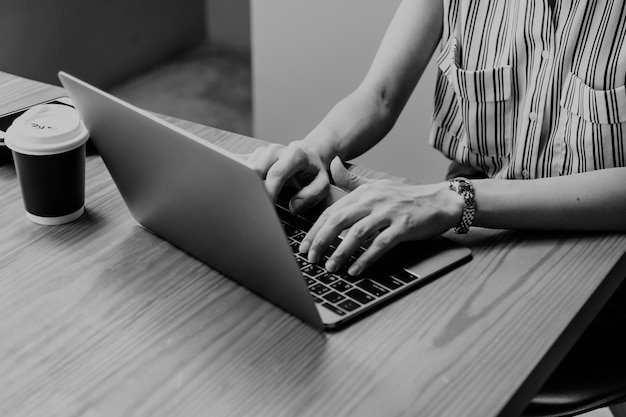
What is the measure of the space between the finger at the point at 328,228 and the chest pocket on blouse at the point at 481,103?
18.8 inches

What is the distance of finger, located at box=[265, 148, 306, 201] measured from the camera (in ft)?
3.44

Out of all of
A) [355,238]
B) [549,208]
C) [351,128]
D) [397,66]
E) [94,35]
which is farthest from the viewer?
[94,35]

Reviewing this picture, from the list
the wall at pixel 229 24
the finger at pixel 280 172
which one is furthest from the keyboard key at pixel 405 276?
the wall at pixel 229 24

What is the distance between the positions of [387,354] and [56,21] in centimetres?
276

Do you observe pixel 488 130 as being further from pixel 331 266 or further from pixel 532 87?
pixel 331 266

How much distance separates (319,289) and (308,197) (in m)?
0.20

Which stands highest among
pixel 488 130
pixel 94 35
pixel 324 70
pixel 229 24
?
pixel 488 130

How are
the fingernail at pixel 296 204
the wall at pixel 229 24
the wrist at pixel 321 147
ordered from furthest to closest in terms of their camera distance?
the wall at pixel 229 24
the wrist at pixel 321 147
the fingernail at pixel 296 204

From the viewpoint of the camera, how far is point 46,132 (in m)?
0.98

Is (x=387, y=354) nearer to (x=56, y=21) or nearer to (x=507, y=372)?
(x=507, y=372)

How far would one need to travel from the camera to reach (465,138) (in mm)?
1408

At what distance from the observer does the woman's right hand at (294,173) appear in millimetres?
1048

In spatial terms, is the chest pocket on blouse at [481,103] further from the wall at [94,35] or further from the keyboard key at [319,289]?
the wall at [94,35]

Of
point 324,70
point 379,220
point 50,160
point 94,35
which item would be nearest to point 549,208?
point 379,220
